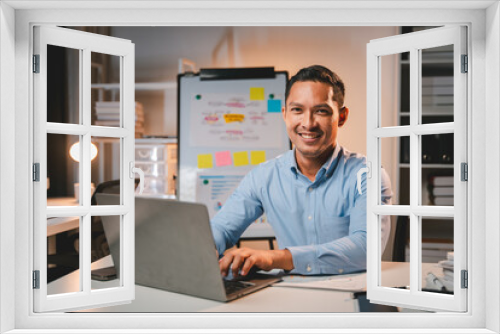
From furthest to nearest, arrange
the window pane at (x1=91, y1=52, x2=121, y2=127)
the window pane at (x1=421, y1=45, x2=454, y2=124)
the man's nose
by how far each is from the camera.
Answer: the window pane at (x1=91, y1=52, x2=121, y2=127), the window pane at (x1=421, y1=45, x2=454, y2=124), the man's nose

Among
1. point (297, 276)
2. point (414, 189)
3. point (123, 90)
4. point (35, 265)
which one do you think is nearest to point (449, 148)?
point (414, 189)

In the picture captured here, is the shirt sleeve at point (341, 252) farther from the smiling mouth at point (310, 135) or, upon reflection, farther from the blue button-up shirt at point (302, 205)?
the smiling mouth at point (310, 135)

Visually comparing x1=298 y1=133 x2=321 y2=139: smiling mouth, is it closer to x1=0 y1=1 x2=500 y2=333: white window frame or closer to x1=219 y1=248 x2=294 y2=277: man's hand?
x1=219 y1=248 x2=294 y2=277: man's hand

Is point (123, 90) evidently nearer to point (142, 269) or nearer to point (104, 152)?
point (142, 269)

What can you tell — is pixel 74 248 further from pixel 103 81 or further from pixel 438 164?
pixel 438 164

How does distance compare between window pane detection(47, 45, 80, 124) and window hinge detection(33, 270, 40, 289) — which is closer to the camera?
window hinge detection(33, 270, 40, 289)

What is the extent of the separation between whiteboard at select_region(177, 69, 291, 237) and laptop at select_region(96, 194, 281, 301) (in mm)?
2014

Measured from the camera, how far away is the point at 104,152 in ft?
15.1

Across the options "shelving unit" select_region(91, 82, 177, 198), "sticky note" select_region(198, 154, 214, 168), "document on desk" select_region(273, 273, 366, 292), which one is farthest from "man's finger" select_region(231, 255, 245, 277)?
"shelving unit" select_region(91, 82, 177, 198)

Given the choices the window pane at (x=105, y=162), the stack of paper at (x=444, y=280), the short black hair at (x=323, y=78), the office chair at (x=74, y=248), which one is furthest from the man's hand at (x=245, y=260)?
the window pane at (x=105, y=162)

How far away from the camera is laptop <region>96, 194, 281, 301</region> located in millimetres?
1626

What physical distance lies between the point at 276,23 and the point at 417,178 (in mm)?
829

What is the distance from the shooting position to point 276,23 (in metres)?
1.86

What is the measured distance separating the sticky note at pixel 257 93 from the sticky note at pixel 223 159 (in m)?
0.50
